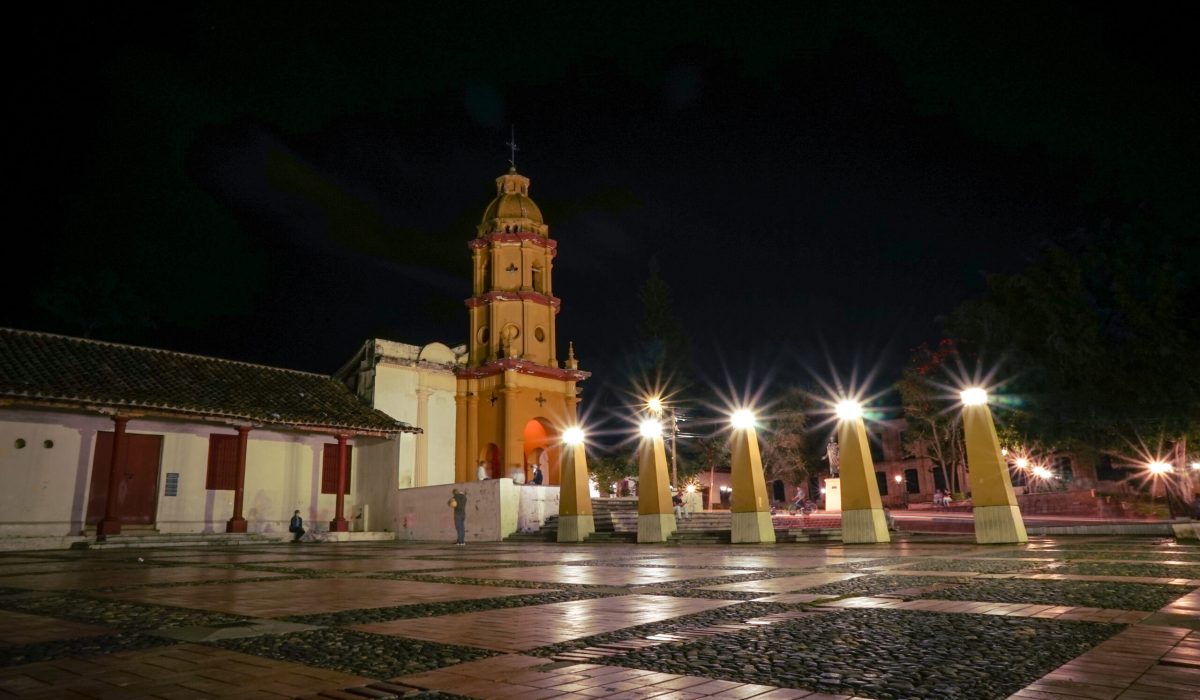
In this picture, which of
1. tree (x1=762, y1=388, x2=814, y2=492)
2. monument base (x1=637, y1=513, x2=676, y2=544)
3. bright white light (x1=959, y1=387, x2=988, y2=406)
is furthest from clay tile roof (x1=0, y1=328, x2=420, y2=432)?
tree (x1=762, y1=388, x2=814, y2=492)

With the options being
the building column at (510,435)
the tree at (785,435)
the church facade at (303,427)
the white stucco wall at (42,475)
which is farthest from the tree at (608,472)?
the white stucco wall at (42,475)

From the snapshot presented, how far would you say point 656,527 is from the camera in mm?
17578

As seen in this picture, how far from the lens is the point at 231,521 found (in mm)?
21234

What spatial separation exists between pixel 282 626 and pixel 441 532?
18859mm

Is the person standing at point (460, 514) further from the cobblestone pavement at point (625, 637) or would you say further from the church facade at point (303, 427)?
the cobblestone pavement at point (625, 637)

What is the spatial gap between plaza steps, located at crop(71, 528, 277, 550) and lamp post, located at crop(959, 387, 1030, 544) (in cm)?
1886

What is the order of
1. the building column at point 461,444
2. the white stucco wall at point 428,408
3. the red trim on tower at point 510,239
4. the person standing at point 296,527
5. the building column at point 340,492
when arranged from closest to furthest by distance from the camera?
the person standing at point 296,527 → the building column at point 340,492 → the white stucco wall at point 428,408 → the building column at point 461,444 → the red trim on tower at point 510,239

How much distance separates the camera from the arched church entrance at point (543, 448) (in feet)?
99.5

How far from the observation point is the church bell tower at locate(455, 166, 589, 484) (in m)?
28.6

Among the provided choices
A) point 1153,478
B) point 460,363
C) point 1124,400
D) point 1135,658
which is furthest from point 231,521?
point 1153,478

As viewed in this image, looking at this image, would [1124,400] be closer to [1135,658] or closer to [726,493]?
[1135,658]

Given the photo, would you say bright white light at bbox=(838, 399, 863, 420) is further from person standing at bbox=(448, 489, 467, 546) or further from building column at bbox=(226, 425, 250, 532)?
building column at bbox=(226, 425, 250, 532)

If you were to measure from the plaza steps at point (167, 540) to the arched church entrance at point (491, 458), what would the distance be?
877cm

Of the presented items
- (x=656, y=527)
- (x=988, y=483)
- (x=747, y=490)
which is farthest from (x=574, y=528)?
(x=988, y=483)
